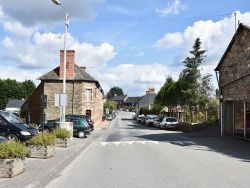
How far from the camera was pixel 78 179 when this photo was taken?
363 inches

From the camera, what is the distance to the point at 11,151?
911 cm

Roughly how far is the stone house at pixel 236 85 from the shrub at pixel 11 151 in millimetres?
15444

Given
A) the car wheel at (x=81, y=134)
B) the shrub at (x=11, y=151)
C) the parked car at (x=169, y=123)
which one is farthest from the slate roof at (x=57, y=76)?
the shrub at (x=11, y=151)

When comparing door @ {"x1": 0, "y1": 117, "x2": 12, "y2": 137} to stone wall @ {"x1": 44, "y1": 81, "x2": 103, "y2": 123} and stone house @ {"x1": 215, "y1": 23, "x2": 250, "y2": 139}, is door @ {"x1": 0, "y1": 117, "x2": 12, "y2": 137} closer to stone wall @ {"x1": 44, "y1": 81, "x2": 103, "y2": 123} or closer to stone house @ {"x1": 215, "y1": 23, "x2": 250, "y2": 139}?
stone house @ {"x1": 215, "y1": 23, "x2": 250, "y2": 139}

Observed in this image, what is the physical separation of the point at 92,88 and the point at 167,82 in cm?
1655

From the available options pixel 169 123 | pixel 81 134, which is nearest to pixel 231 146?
pixel 81 134

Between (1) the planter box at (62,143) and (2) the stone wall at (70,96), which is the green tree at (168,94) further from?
(1) the planter box at (62,143)

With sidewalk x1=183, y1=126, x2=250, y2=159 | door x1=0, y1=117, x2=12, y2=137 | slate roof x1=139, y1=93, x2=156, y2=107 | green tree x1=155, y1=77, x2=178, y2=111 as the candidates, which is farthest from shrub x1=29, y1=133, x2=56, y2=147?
slate roof x1=139, y1=93, x2=156, y2=107

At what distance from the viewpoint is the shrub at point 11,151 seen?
356 inches

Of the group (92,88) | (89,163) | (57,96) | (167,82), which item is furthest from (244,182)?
(167,82)

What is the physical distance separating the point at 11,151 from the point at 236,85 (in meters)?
17.3

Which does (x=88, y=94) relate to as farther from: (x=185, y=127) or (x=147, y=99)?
(x=147, y=99)

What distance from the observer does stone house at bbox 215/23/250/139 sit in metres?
22.0

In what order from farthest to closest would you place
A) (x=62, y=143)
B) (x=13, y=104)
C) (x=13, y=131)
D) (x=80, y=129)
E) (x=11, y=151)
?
1. (x=13, y=104)
2. (x=80, y=129)
3. (x=62, y=143)
4. (x=13, y=131)
5. (x=11, y=151)
